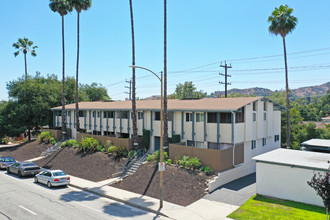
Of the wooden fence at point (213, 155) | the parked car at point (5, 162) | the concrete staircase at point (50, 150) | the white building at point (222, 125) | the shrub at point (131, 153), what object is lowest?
the parked car at point (5, 162)

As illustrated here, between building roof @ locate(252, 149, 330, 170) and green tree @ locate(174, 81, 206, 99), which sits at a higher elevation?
green tree @ locate(174, 81, 206, 99)

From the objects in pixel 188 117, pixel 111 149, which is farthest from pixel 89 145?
pixel 188 117

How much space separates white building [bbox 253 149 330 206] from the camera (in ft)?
53.4

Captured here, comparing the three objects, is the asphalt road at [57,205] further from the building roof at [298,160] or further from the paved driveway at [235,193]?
the building roof at [298,160]

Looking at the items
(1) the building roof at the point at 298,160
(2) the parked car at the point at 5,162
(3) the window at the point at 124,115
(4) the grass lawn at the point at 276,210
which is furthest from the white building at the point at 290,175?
(2) the parked car at the point at 5,162

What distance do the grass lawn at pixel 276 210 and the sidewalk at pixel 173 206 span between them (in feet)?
2.78

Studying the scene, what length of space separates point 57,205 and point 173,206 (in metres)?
7.69

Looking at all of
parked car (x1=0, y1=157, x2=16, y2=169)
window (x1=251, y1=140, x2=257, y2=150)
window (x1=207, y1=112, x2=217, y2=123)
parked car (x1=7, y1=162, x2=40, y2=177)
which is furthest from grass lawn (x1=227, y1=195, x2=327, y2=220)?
parked car (x1=0, y1=157, x2=16, y2=169)

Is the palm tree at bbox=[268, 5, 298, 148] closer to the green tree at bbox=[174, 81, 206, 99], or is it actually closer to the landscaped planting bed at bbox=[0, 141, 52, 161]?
the landscaped planting bed at bbox=[0, 141, 52, 161]

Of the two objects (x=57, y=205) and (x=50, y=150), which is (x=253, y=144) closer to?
(x=57, y=205)

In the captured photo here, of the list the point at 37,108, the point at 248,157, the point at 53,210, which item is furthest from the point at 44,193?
the point at 37,108

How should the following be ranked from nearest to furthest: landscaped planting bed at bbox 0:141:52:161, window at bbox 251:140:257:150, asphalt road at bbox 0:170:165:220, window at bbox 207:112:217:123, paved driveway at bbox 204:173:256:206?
asphalt road at bbox 0:170:165:220 < paved driveway at bbox 204:173:256:206 < window at bbox 207:112:217:123 < window at bbox 251:140:257:150 < landscaped planting bed at bbox 0:141:52:161

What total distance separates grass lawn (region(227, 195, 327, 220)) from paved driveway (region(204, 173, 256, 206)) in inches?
33.0

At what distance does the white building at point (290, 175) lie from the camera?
16281 millimetres
